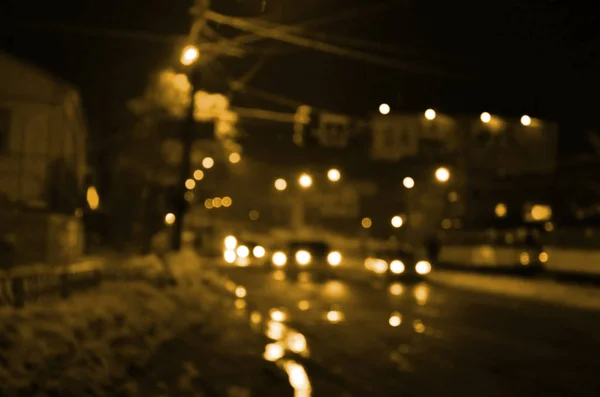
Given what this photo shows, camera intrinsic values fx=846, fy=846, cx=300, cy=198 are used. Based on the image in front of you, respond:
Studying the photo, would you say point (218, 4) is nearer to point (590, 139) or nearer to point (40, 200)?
point (40, 200)

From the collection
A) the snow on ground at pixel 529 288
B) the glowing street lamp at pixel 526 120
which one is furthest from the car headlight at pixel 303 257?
the glowing street lamp at pixel 526 120

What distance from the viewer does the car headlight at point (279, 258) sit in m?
43.7

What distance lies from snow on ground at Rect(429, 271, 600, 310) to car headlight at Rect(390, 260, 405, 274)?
3.90ft

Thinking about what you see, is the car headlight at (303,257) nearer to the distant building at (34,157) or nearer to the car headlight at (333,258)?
the car headlight at (333,258)

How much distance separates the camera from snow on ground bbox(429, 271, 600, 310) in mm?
24047

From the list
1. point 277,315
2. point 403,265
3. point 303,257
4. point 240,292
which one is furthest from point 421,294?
point 303,257

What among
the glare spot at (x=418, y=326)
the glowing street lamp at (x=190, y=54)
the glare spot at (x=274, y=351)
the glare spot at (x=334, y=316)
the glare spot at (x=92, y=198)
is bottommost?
the glare spot at (x=334, y=316)

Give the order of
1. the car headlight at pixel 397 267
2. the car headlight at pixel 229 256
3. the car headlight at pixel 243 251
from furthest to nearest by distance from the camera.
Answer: the car headlight at pixel 243 251, the car headlight at pixel 229 256, the car headlight at pixel 397 267

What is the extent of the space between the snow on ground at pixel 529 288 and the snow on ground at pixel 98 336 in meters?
10.2

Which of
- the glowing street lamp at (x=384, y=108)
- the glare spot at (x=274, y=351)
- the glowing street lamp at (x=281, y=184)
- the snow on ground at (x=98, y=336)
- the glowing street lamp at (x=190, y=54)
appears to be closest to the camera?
the snow on ground at (x=98, y=336)

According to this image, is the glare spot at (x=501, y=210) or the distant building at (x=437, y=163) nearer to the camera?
the distant building at (x=437, y=163)

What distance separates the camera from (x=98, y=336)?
12117 mm

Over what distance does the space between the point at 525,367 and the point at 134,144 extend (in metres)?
31.8

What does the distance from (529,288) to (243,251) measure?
926 inches
